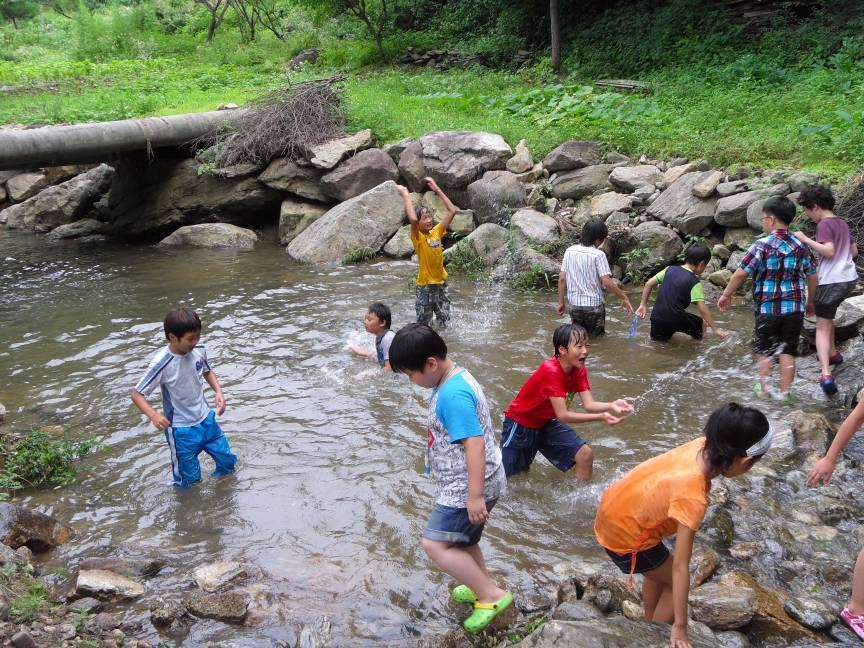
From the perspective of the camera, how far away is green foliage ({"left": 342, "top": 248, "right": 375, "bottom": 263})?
12.3 metres

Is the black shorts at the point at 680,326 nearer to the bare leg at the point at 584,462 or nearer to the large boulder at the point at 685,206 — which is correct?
the large boulder at the point at 685,206

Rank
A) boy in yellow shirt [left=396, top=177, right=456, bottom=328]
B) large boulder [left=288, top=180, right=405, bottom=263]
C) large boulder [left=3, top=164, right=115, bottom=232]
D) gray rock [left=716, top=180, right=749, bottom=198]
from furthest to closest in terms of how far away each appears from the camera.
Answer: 1. large boulder [left=3, top=164, right=115, bottom=232]
2. large boulder [left=288, top=180, right=405, bottom=263]
3. gray rock [left=716, top=180, right=749, bottom=198]
4. boy in yellow shirt [left=396, top=177, right=456, bottom=328]

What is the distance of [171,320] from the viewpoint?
15.8ft

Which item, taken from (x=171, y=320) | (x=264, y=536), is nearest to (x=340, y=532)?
(x=264, y=536)

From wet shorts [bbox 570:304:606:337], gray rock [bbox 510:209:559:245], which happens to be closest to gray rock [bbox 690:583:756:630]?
wet shorts [bbox 570:304:606:337]

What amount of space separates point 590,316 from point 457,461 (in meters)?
4.52

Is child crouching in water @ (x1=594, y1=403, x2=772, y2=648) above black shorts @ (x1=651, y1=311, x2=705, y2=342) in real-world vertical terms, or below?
above

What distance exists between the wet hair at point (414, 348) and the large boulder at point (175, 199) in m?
12.3

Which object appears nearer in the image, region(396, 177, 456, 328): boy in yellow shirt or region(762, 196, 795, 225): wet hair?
region(762, 196, 795, 225): wet hair

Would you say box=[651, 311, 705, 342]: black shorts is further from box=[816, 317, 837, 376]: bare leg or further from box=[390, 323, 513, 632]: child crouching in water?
box=[390, 323, 513, 632]: child crouching in water

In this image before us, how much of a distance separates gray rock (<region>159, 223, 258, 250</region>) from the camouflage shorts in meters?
6.84

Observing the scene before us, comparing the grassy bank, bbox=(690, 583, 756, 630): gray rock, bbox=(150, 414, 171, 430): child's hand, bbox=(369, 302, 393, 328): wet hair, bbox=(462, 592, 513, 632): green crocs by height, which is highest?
the grassy bank

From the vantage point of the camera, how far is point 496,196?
1206 cm

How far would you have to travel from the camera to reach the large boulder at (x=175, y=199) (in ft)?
49.3
